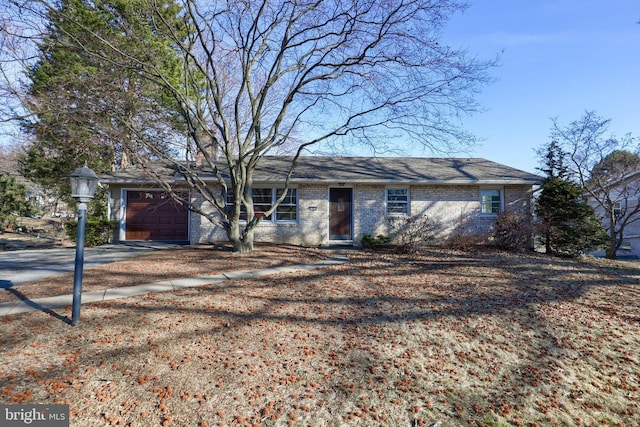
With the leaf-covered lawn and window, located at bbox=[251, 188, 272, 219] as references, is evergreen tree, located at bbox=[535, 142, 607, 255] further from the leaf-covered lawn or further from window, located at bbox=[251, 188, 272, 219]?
window, located at bbox=[251, 188, 272, 219]

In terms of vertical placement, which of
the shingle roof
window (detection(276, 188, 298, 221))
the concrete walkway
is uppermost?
the shingle roof

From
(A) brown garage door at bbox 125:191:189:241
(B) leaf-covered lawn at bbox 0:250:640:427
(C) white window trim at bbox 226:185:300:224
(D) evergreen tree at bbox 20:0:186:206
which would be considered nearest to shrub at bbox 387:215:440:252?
(C) white window trim at bbox 226:185:300:224

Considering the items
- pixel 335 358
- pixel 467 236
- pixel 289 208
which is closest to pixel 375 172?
pixel 289 208

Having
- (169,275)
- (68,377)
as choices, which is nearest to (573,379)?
(68,377)

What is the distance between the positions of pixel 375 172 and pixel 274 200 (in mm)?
4664

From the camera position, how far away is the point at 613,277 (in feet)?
24.3

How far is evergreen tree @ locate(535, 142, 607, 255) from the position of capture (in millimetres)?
11414

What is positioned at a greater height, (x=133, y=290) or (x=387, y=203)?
(x=387, y=203)

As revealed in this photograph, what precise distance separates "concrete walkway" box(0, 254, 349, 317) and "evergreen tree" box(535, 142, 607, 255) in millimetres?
9364

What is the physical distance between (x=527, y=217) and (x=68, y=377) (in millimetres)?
14716

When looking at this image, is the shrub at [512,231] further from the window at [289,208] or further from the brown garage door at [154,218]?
the brown garage door at [154,218]

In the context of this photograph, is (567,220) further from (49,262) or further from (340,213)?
(49,262)

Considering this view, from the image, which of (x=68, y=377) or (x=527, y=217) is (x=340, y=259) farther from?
(x=527, y=217)

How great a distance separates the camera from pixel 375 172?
1392 cm
